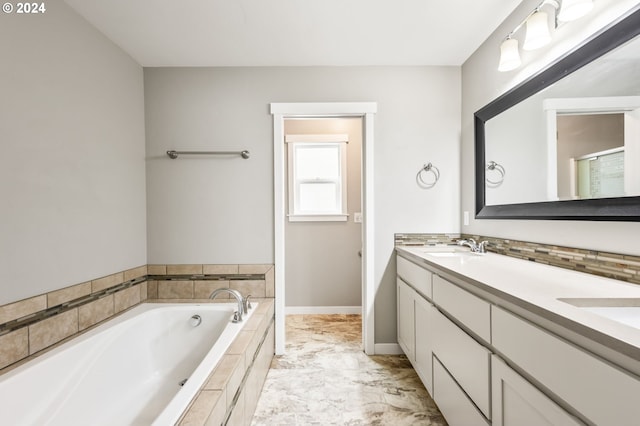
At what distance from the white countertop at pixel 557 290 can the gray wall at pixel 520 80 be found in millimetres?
161

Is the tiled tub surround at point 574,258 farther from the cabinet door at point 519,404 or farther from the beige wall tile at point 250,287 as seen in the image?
the beige wall tile at point 250,287

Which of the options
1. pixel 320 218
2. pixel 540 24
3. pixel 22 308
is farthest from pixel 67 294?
pixel 540 24

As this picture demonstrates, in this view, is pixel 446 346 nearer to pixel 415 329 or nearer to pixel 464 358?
pixel 464 358

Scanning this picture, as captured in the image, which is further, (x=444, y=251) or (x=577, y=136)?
(x=444, y=251)

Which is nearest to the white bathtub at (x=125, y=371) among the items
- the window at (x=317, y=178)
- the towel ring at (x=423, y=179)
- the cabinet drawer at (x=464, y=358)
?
the cabinet drawer at (x=464, y=358)

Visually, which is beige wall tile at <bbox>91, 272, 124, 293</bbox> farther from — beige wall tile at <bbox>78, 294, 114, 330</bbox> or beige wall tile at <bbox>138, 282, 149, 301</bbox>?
beige wall tile at <bbox>138, 282, 149, 301</bbox>

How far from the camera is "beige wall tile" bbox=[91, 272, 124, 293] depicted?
177 cm

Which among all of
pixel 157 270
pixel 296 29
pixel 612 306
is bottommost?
pixel 157 270

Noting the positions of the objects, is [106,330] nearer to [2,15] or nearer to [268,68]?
[2,15]

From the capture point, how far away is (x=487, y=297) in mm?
1085

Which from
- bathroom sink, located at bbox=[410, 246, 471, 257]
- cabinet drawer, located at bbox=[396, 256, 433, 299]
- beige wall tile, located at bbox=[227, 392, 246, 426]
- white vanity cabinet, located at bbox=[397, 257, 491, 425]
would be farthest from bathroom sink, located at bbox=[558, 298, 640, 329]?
beige wall tile, located at bbox=[227, 392, 246, 426]

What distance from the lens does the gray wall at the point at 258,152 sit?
7.63 ft

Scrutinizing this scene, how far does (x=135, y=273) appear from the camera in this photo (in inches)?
86.0

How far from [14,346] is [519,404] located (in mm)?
2120
